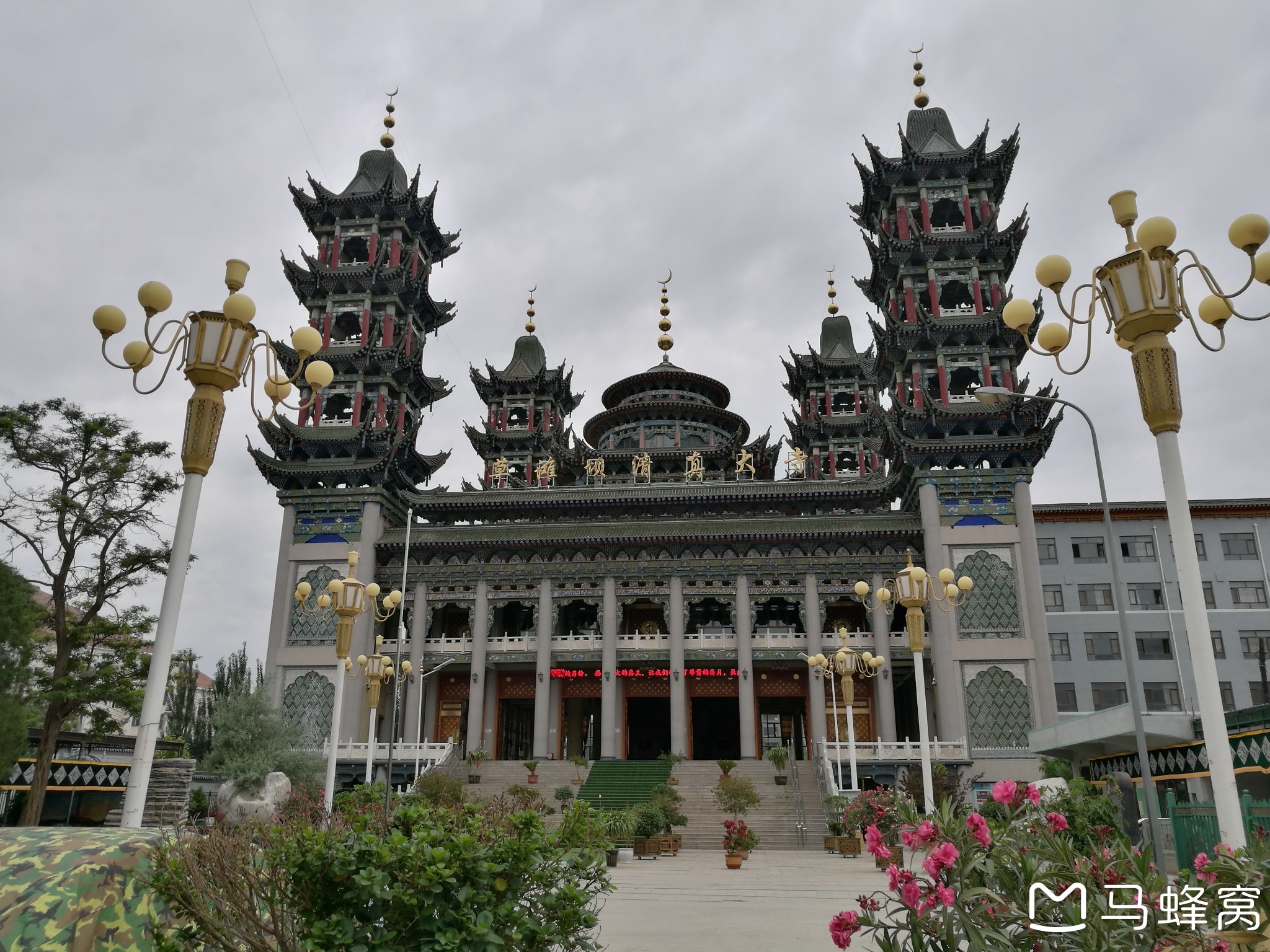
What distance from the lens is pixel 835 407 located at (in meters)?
64.1

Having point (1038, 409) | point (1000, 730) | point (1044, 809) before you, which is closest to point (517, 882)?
point (1044, 809)

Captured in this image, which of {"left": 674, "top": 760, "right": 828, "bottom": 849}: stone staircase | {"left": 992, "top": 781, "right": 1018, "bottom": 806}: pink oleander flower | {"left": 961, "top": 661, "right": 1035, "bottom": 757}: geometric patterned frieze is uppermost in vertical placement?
{"left": 961, "top": 661, "right": 1035, "bottom": 757}: geometric patterned frieze

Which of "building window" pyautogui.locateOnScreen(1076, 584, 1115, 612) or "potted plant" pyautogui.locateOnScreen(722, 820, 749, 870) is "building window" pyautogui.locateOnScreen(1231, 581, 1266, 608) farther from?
"potted plant" pyautogui.locateOnScreen(722, 820, 749, 870)

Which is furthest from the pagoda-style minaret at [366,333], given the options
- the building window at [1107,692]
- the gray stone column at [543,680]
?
the building window at [1107,692]

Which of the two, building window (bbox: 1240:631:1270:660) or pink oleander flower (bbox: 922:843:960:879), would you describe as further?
building window (bbox: 1240:631:1270:660)

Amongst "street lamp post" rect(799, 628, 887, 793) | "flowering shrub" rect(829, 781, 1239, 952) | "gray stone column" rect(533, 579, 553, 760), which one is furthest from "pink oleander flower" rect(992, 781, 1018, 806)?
"gray stone column" rect(533, 579, 553, 760)

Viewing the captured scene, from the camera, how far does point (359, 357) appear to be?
45.8m

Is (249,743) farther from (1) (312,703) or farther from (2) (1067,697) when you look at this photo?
(2) (1067,697)

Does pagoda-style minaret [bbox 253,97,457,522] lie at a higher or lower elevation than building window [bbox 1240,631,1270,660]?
higher

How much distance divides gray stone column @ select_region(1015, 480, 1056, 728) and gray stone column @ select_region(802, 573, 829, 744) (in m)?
8.15

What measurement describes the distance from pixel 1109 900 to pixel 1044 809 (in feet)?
9.13

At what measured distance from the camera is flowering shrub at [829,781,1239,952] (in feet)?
17.1

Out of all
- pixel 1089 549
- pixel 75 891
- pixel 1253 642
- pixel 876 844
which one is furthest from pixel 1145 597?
pixel 75 891

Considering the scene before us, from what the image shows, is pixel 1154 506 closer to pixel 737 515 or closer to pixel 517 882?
pixel 737 515
